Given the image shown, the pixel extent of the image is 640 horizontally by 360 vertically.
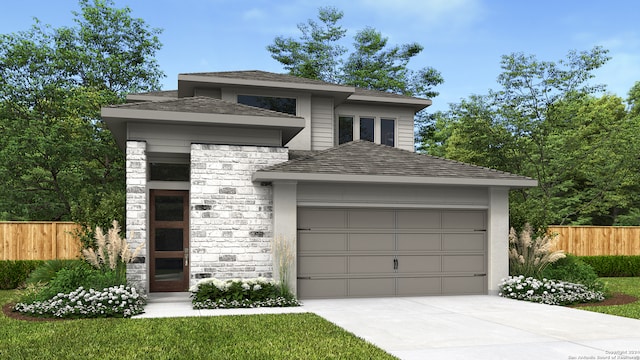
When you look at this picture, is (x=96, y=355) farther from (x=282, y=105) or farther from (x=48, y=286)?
(x=282, y=105)

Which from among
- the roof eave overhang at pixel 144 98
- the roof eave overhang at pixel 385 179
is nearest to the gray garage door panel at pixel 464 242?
the roof eave overhang at pixel 385 179

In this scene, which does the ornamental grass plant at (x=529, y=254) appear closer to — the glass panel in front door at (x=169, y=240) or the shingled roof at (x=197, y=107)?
the shingled roof at (x=197, y=107)

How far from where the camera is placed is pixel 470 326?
31.6ft

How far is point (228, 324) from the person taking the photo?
9797 millimetres

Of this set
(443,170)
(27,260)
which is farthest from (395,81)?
(27,260)

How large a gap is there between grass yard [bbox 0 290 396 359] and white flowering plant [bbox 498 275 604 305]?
588cm

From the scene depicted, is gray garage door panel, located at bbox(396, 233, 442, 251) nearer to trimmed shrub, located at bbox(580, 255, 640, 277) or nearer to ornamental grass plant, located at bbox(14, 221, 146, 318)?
ornamental grass plant, located at bbox(14, 221, 146, 318)

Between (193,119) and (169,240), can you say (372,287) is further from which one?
(193,119)

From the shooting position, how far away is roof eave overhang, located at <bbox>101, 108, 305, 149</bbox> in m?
12.6

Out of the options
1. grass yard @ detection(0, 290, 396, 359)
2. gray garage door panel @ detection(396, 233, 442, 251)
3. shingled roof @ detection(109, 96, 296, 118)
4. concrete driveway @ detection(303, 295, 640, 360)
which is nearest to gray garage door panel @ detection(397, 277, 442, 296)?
gray garage door panel @ detection(396, 233, 442, 251)

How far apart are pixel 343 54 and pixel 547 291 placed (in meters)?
26.2

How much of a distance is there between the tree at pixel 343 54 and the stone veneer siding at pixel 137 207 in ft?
78.7

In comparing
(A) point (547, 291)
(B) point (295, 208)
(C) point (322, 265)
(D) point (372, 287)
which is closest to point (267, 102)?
(B) point (295, 208)

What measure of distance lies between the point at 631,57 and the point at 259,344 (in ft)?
121
